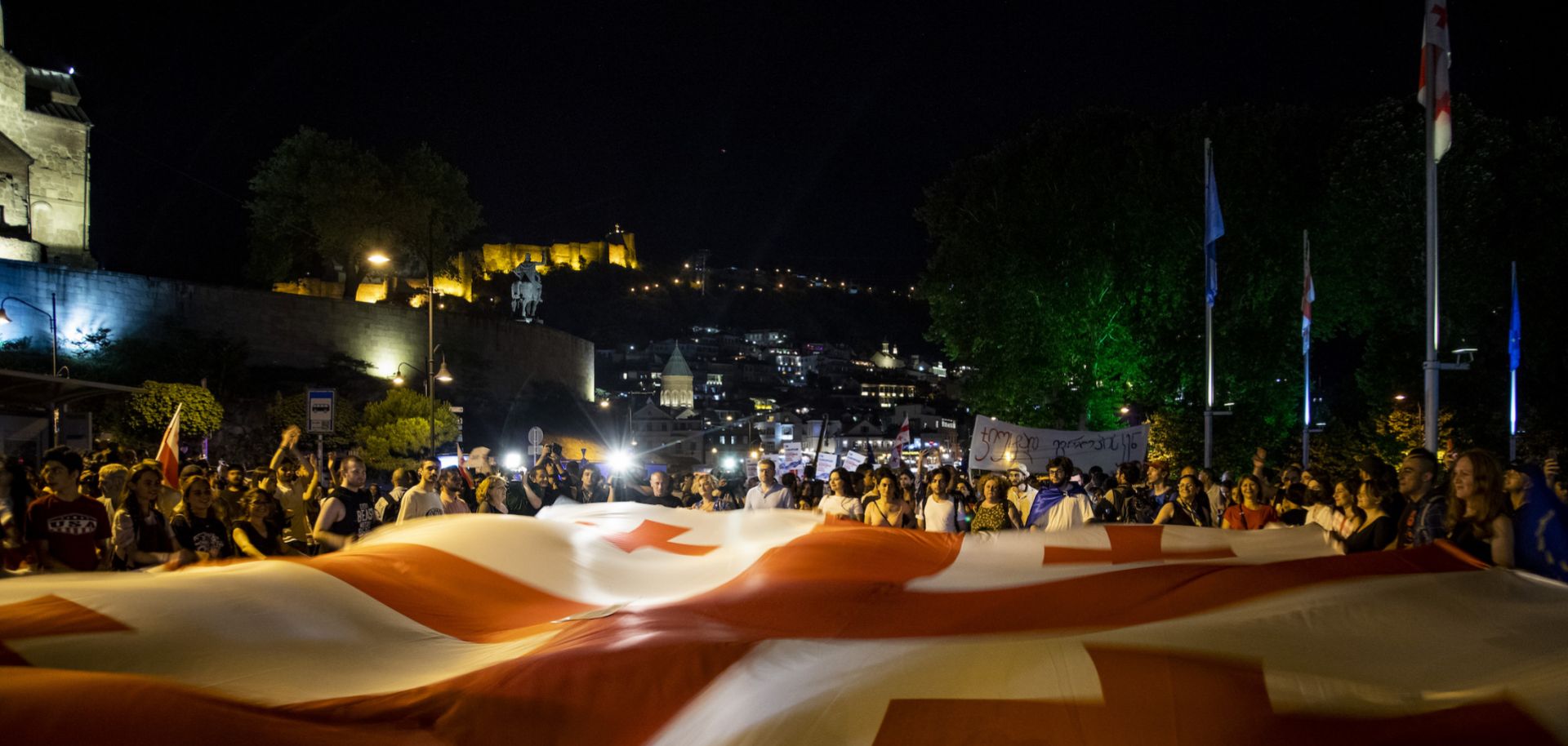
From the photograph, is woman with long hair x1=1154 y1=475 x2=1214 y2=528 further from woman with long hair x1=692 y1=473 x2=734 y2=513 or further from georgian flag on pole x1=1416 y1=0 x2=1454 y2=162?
woman with long hair x1=692 y1=473 x2=734 y2=513

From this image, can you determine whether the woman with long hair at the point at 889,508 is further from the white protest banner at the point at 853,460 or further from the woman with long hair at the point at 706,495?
the white protest banner at the point at 853,460

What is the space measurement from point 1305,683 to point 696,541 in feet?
19.5

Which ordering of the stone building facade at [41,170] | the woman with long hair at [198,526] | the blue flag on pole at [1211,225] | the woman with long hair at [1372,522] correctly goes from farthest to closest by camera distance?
the stone building facade at [41,170] → the blue flag on pole at [1211,225] → the woman with long hair at [198,526] → the woman with long hair at [1372,522]

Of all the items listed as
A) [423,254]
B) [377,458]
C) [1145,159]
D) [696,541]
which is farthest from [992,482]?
[423,254]

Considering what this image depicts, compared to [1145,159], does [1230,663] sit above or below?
below

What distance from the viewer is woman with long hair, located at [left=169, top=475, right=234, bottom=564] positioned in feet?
24.8

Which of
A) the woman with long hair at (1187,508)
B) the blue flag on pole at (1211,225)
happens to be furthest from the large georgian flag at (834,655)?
the blue flag on pole at (1211,225)

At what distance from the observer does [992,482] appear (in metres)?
10.1

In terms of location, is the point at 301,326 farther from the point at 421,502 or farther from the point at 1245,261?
the point at 421,502

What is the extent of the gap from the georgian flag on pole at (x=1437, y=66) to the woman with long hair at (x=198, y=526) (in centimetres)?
1158

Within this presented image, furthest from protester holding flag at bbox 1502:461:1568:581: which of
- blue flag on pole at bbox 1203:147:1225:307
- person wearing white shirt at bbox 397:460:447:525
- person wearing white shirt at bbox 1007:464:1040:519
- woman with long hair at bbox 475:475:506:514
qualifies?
blue flag on pole at bbox 1203:147:1225:307

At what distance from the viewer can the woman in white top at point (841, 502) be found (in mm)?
10930

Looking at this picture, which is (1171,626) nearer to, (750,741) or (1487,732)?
(1487,732)

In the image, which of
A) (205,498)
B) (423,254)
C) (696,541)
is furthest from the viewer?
(423,254)
